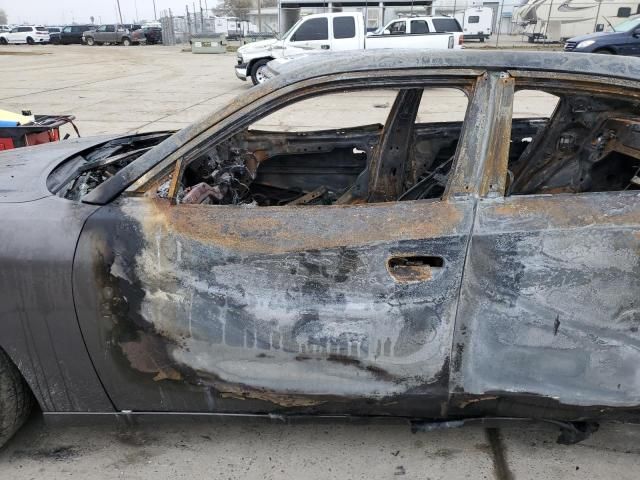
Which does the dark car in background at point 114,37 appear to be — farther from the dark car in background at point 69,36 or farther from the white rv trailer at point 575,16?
the white rv trailer at point 575,16

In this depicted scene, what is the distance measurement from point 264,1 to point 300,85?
218ft

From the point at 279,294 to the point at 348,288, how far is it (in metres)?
0.25

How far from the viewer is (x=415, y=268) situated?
1.83 m

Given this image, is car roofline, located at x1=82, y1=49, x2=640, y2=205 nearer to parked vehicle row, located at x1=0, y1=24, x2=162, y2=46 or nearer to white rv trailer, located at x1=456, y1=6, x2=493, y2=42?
white rv trailer, located at x1=456, y1=6, x2=493, y2=42

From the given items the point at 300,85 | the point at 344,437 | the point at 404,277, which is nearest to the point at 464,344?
the point at 404,277

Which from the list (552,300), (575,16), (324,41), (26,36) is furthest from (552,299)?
(26,36)

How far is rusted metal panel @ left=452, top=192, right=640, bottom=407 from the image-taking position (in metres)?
1.80

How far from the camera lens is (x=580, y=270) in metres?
1.81

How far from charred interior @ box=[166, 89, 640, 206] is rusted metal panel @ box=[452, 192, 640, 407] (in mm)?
449

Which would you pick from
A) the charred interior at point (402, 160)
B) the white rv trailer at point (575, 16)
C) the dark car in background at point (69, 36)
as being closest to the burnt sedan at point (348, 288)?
the charred interior at point (402, 160)

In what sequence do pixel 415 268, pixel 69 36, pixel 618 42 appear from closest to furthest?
1. pixel 415 268
2. pixel 618 42
3. pixel 69 36

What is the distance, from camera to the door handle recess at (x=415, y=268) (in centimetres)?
181

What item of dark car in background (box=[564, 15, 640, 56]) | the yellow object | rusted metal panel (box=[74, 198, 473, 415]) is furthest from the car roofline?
dark car in background (box=[564, 15, 640, 56])

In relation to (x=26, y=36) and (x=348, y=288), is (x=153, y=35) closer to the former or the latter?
(x=26, y=36)
